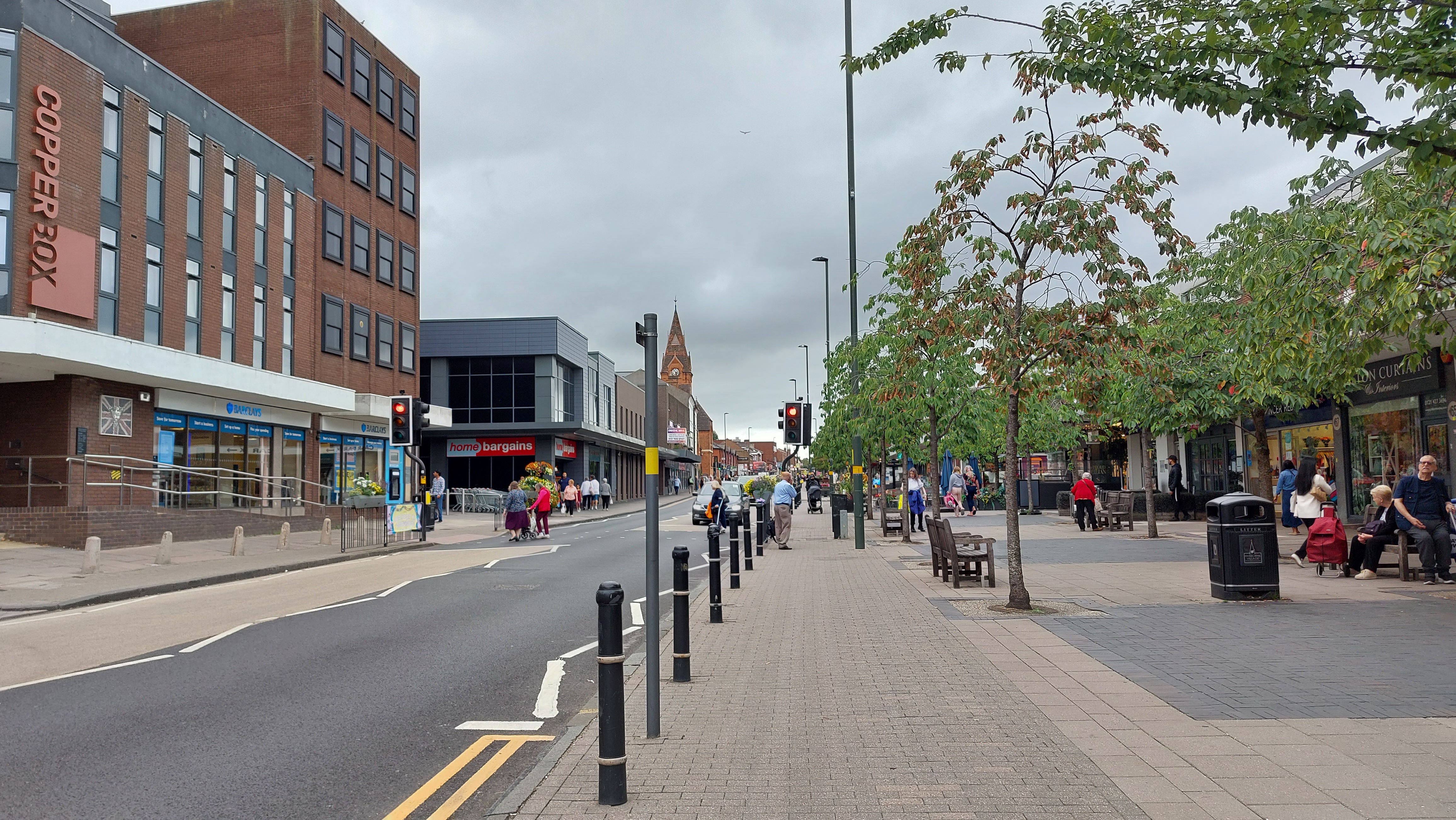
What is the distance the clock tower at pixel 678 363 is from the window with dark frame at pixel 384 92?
105 meters

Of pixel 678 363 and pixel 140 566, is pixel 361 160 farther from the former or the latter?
pixel 678 363

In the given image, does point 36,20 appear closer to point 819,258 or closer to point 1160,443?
point 819,258

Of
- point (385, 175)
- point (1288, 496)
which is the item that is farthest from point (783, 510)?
point (385, 175)

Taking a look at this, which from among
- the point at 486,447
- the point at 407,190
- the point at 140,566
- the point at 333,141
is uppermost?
the point at 333,141

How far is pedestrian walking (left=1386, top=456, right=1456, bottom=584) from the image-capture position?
12719 millimetres

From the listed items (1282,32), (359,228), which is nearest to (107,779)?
(1282,32)

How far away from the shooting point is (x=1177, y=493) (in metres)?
30.2

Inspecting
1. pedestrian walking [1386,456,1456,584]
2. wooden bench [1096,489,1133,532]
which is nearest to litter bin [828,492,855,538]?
wooden bench [1096,489,1133,532]

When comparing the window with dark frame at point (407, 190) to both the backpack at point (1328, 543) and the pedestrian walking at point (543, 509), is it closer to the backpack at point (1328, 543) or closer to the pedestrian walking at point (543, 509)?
the pedestrian walking at point (543, 509)

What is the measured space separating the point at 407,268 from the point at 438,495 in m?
9.97

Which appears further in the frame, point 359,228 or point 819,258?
point 819,258

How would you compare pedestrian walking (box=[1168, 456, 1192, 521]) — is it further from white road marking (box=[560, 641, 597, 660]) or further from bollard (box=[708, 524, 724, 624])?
white road marking (box=[560, 641, 597, 660])

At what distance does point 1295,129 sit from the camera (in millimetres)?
5508

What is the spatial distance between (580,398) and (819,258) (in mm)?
27529
